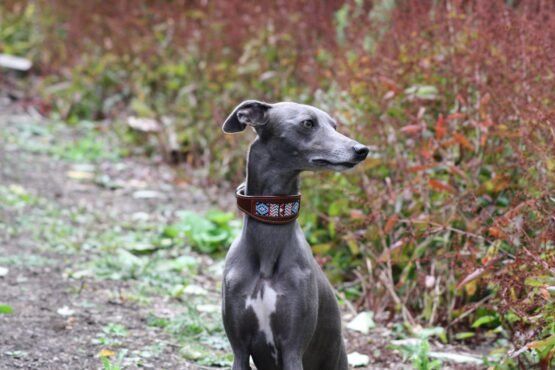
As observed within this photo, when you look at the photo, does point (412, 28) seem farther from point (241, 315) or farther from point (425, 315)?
point (241, 315)

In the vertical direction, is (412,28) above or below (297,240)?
above

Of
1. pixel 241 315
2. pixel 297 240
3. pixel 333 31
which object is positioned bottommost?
pixel 241 315

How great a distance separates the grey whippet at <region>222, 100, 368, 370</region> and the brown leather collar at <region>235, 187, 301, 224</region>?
23 millimetres

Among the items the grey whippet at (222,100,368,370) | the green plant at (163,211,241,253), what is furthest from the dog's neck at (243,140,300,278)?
the green plant at (163,211,241,253)

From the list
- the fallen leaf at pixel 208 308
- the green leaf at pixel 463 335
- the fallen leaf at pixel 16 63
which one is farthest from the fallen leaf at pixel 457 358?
the fallen leaf at pixel 16 63

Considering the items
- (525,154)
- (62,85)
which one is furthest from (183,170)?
(525,154)

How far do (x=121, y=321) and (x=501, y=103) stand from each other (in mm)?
2244

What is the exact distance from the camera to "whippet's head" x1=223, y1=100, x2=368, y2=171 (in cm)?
273

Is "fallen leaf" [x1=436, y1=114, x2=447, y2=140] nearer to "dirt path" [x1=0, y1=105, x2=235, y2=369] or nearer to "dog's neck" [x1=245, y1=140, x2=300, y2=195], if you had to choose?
"dirt path" [x1=0, y1=105, x2=235, y2=369]

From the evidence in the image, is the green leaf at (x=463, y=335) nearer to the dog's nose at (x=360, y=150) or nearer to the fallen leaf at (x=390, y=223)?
the fallen leaf at (x=390, y=223)

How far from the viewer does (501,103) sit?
430 centimetres

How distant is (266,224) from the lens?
277 cm

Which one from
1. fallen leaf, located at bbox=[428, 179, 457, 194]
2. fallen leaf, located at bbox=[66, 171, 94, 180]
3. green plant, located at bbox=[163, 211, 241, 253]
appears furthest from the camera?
fallen leaf, located at bbox=[66, 171, 94, 180]

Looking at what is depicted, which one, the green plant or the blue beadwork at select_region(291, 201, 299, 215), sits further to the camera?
the green plant
